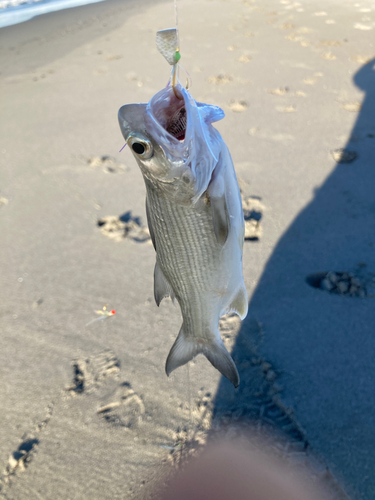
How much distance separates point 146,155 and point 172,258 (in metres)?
0.55

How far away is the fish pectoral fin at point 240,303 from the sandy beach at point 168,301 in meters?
1.19

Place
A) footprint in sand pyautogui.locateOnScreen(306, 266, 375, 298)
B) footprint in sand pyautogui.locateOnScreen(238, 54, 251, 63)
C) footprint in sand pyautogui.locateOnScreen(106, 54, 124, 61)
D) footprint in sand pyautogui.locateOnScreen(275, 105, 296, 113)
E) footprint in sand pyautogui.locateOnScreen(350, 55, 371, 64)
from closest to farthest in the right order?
footprint in sand pyautogui.locateOnScreen(306, 266, 375, 298) → footprint in sand pyautogui.locateOnScreen(275, 105, 296, 113) → footprint in sand pyautogui.locateOnScreen(350, 55, 371, 64) → footprint in sand pyautogui.locateOnScreen(238, 54, 251, 63) → footprint in sand pyautogui.locateOnScreen(106, 54, 124, 61)

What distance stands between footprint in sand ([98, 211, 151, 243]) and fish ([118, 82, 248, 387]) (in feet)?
8.17

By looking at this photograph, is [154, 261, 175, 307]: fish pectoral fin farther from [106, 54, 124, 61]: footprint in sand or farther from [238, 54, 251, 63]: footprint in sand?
[106, 54, 124, 61]: footprint in sand

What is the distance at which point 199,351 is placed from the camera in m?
2.11

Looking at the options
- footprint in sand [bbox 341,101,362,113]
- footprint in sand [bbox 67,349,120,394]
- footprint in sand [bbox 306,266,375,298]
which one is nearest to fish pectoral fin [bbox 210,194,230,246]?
footprint in sand [bbox 67,349,120,394]

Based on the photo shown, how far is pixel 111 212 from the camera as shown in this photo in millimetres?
4766

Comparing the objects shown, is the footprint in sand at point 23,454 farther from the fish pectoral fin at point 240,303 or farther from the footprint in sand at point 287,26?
the footprint in sand at point 287,26

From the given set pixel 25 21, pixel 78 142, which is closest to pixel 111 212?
pixel 78 142

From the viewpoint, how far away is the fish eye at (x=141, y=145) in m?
1.36

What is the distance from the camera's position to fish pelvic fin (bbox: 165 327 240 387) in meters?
2.04

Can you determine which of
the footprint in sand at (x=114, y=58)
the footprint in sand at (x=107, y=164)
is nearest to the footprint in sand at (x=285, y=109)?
the footprint in sand at (x=107, y=164)

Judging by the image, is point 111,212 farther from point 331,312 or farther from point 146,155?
point 146,155

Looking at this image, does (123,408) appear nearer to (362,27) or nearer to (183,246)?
(183,246)
